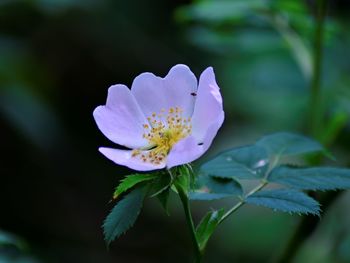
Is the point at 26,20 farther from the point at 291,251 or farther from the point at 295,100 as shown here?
the point at 291,251

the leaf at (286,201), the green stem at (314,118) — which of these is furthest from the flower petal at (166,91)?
the green stem at (314,118)

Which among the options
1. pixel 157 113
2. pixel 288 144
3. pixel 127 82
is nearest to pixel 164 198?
pixel 157 113

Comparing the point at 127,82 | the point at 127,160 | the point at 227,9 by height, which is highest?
the point at 227,9

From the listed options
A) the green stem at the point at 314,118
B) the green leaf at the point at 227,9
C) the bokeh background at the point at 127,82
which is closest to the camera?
the green stem at the point at 314,118

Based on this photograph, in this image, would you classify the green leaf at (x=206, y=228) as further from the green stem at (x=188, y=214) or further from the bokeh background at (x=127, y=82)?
the bokeh background at (x=127, y=82)

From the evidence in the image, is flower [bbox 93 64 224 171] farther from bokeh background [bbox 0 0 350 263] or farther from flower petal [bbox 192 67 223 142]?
bokeh background [bbox 0 0 350 263]

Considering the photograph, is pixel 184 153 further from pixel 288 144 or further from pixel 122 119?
pixel 288 144

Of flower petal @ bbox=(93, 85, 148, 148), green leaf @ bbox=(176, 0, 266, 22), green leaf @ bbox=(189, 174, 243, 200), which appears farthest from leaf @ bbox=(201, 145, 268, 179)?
green leaf @ bbox=(176, 0, 266, 22)
